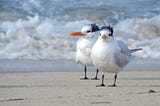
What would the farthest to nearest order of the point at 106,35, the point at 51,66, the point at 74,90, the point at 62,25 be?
the point at 62,25
the point at 51,66
the point at 106,35
the point at 74,90

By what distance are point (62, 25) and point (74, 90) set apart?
784 cm

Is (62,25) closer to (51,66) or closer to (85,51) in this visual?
(51,66)

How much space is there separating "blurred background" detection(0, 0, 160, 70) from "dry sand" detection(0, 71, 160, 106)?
4.16 feet

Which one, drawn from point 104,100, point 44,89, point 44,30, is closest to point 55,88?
point 44,89

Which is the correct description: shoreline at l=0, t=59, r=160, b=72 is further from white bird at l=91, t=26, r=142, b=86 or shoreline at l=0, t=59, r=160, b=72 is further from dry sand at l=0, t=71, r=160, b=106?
white bird at l=91, t=26, r=142, b=86

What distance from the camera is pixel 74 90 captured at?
797 centimetres

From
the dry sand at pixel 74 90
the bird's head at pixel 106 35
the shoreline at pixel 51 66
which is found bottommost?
the shoreline at pixel 51 66

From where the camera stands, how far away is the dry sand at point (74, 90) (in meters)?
6.45

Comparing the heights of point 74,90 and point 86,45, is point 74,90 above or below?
below

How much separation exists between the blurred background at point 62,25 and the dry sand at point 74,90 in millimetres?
1267

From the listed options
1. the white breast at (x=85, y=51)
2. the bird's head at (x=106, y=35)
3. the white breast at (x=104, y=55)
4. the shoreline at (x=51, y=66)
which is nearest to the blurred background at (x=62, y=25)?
the shoreline at (x=51, y=66)

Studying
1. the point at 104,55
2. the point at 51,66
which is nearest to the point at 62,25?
the point at 51,66

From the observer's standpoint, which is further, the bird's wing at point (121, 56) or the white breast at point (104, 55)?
the bird's wing at point (121, 56)

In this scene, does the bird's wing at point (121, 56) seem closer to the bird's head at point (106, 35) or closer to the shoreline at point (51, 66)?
the bird's head at point (106, 35)
